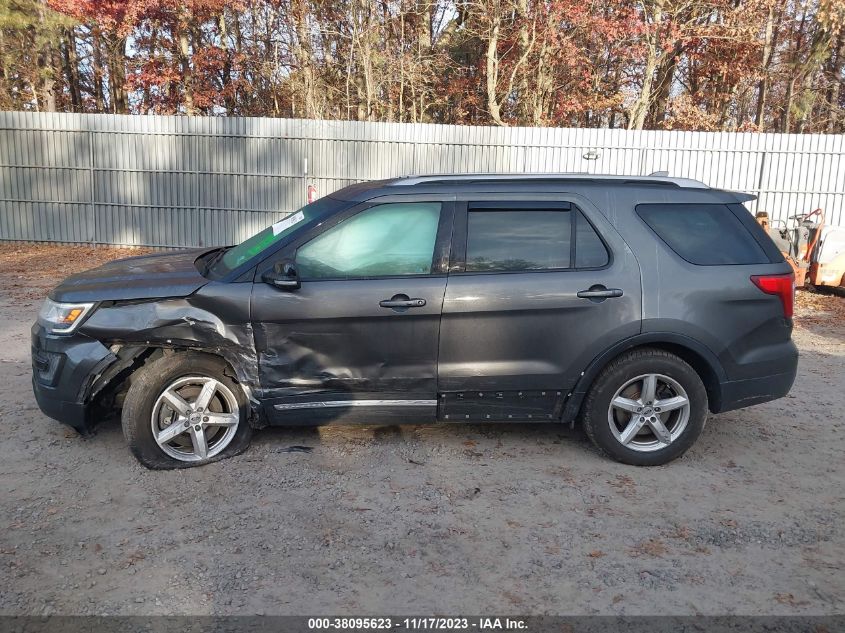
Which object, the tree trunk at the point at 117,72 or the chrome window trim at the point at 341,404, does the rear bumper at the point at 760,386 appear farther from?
the tree trunk at the point at 117,72

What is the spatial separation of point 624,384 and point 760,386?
92 centimetres

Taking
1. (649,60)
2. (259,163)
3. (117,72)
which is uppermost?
(117,72)

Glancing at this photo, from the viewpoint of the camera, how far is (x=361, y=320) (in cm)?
409

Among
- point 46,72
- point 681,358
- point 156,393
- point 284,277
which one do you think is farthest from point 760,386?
point 46,72

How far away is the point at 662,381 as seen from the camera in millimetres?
4293

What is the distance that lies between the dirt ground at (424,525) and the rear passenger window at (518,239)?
1266 mm

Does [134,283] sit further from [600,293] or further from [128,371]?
[600,293]

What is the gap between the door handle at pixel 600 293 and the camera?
4.17m

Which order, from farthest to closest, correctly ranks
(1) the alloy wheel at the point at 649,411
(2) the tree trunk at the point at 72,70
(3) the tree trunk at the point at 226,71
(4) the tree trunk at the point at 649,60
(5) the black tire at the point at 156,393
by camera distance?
(2) the tree trunk at the point at 72,70, (3) the tree trunk at the point at 226,71, (4) the tree trunk at the point at 649,60, (1) the alloy wheel at the point at 649,411, (5) the black tire at the point at 156,393

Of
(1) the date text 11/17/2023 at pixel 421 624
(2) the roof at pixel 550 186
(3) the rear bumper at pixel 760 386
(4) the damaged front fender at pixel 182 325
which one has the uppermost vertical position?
(2) the roof at pixel 550 186

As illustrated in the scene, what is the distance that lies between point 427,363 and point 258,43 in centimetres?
1941

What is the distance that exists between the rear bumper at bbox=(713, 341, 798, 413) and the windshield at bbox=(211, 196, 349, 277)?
8.83ft

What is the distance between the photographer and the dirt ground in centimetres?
300

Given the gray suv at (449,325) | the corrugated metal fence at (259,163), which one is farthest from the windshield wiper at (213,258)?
the corrugated metal fence at (259,163)
